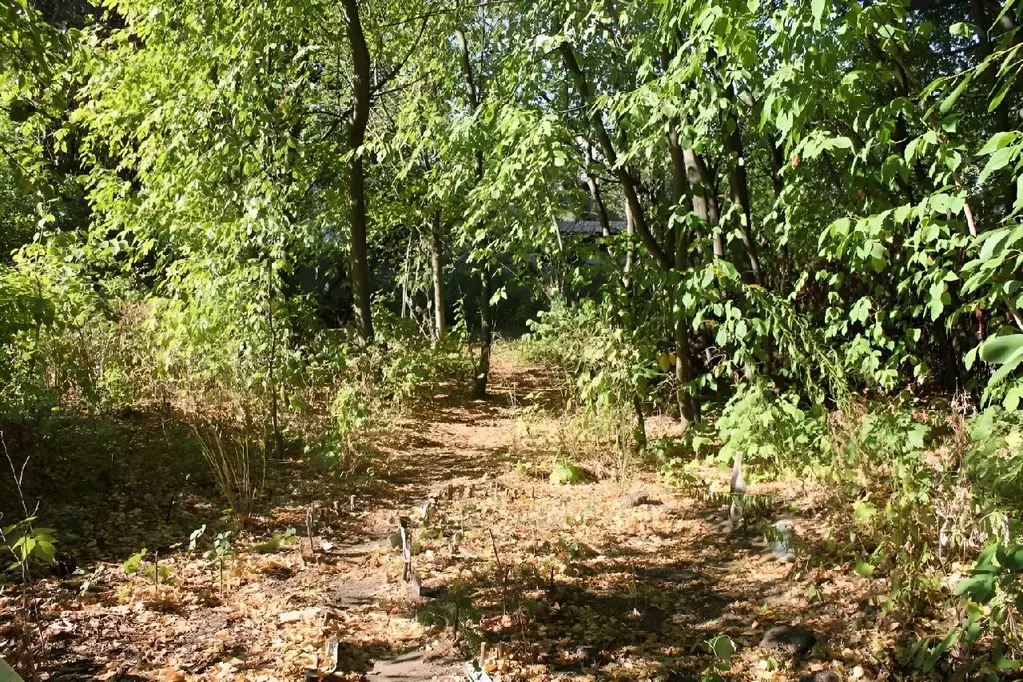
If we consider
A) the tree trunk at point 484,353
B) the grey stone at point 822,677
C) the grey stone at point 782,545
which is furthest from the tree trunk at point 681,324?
the tree trunk at point 484,353

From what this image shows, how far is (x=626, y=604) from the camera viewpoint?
3.81 m

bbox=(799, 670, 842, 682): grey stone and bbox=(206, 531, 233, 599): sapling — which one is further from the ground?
bbox=(206, 531, 233, 599): sapling

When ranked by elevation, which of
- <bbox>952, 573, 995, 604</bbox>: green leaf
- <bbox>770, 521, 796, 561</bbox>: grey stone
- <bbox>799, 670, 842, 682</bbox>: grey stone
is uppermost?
<bbox>952, 573, 995, 604</bbox>: green leaf

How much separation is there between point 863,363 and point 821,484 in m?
0.97

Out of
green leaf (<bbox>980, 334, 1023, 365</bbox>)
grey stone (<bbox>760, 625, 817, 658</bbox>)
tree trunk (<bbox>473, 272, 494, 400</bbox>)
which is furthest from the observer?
tree trunk (<bbox>473, 272, 494, 400</bbox>)

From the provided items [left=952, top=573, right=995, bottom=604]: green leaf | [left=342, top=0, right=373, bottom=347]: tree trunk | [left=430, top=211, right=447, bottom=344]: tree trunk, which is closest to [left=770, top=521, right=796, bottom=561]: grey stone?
[left=952, top=573, right=995, bottom=604]: green leaf

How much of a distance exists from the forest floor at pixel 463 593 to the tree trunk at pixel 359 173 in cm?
353

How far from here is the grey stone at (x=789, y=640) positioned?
3.15m

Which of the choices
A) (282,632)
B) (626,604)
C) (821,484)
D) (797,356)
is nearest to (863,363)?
(797,356)

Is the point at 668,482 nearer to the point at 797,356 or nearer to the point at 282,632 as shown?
the point at 797,356

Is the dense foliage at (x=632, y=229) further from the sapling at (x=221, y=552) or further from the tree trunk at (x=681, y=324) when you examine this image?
the sapling at (x=221, y=552)

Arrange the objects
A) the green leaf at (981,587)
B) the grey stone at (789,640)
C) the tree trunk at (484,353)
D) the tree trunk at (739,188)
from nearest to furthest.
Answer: the green leaf at (981,587) → the grey stone at (789,640) → the tree trunk at (739,188) → the tree trunk at (484,353)

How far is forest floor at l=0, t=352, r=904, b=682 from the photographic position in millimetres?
3207

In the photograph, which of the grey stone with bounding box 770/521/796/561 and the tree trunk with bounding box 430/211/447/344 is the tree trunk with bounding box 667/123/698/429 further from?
the tree trunk with bounding box 430/211/447/344
